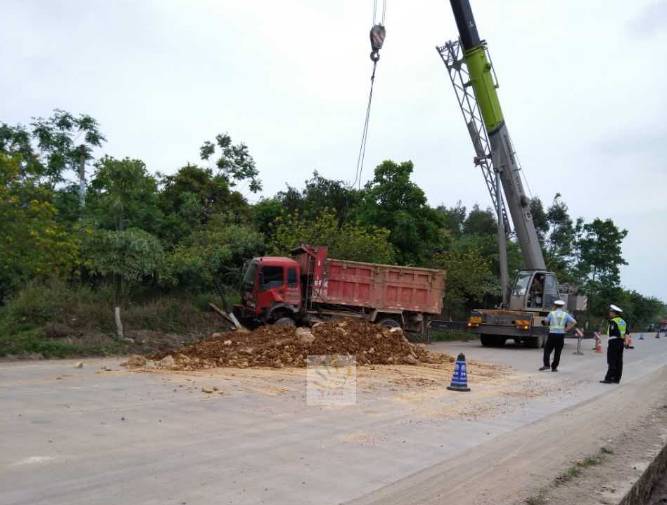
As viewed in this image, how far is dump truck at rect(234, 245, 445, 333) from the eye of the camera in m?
20.3

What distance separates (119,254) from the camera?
18.9 metres

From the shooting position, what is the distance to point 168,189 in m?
30.3

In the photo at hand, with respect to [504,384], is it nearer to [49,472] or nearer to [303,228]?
[49,472]

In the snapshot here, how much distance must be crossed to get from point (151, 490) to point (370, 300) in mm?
16562

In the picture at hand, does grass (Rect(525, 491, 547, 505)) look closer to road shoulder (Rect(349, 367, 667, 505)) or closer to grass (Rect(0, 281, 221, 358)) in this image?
road shoulder (Rect(349, 367, 667, 505))

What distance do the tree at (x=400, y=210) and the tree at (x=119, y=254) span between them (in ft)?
46.8

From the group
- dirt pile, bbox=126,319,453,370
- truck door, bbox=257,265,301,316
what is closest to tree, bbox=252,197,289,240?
truck door, bbox=257,265,301,316

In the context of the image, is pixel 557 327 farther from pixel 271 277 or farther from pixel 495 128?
pixel 495 128

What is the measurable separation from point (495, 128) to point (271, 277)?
10262 millimetres

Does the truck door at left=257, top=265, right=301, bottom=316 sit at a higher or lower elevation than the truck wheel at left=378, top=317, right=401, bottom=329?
higher

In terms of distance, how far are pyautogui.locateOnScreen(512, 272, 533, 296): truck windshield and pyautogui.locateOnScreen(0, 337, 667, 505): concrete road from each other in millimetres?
12065

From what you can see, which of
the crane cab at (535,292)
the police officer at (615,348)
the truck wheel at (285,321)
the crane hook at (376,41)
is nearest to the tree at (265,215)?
the truck wheel at (285,321)

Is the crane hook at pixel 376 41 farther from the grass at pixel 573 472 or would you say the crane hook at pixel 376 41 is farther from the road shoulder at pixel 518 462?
the grass at pixel 573 472

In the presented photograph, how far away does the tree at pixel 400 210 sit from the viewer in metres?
31.1
